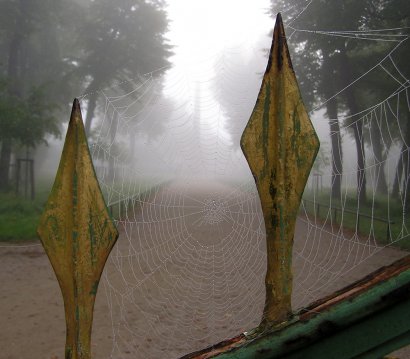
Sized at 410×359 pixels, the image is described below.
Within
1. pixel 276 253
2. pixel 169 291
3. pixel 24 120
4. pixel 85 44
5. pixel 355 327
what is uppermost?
pixel 85 44

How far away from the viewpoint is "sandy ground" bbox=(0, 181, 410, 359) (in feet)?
14.8

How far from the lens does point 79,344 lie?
3.22 ft

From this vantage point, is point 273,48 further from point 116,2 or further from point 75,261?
point 116,2

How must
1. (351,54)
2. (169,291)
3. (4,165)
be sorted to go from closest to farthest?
(169,291), (351,54), (4,165)

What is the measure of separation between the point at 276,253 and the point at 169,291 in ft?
17.4

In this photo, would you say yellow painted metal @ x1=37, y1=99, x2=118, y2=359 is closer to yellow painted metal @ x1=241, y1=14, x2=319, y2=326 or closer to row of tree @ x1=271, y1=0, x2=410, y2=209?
yellow painted metal @ x1=241, y1=14, x2=319, y2=326

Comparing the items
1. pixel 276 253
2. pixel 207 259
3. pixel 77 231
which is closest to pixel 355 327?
pixel 276 253

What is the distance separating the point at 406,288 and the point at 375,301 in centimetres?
6

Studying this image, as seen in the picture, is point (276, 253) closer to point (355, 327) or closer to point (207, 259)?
point (355, 327)

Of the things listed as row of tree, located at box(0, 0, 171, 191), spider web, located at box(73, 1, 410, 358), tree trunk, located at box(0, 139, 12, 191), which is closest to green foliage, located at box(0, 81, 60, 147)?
tree trunk, located at box(0, 139, 12, 191)

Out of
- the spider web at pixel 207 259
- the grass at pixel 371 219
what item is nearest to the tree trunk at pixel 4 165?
the spider web at pixel 207 259

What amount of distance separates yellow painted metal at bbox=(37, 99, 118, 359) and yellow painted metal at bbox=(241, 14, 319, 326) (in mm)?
403

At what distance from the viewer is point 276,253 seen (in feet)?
3.00

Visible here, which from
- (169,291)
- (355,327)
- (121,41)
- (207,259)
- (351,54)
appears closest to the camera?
(355,327)
